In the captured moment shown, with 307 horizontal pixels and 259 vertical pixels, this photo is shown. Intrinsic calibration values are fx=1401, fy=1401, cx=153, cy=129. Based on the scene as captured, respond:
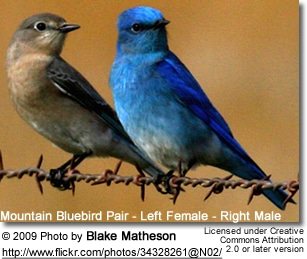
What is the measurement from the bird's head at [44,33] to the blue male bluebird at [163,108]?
0.78 meters

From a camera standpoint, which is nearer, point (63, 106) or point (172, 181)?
point (172, 181)

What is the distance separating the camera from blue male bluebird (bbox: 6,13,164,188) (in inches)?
401

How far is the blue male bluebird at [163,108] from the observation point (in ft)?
30.8

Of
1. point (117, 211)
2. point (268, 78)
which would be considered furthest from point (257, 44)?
point (117, 211)

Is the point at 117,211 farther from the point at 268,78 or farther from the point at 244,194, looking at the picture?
the point at 268,78

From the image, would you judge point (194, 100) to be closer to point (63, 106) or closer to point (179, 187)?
point (179, 187)

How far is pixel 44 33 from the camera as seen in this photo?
34.3 feet

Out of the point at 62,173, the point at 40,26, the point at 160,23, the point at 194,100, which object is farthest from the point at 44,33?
the point at 194,100

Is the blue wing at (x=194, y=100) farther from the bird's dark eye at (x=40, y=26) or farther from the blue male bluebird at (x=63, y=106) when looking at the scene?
the bird's dark eye at (x=40, y=26)

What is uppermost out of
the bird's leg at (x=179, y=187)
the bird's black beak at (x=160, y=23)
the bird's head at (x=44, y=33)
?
the bird's black beak at (x=160, y=23)

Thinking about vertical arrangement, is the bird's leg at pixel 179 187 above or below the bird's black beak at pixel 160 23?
below

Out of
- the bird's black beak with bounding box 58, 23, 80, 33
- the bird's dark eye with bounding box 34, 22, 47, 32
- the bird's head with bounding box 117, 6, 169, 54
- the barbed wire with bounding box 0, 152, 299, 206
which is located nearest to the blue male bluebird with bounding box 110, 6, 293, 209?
the bird's head with bounding box 117, 6, 169, 54

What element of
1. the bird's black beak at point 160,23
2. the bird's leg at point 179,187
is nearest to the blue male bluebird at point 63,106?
the bird's leg at point 179,187

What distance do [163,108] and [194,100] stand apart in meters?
0.30
